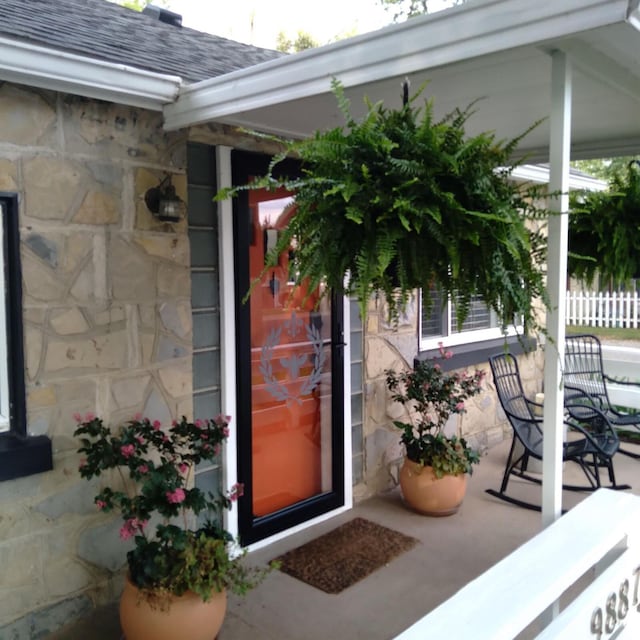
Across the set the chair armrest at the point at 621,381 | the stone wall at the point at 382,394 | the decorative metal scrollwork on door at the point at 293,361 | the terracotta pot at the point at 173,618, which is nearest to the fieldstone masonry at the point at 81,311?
the terracotta pot at the point at 173,618

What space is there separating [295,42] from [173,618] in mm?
18769

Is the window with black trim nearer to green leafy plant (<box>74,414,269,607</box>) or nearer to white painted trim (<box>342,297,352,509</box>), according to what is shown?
green leafy plant (<box>74,414,269,607</box>)

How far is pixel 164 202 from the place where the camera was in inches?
107

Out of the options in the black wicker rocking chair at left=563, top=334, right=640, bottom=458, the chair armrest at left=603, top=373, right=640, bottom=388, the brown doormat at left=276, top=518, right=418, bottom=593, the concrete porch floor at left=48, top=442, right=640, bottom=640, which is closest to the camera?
the concrete porch floor at left=48, top=442, right=640, bottom=640

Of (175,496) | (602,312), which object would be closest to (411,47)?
(175,496)

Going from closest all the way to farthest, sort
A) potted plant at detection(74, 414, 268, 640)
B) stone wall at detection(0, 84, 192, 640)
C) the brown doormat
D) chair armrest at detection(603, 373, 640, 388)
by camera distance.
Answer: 1. potted plant at detection(74, 414, 268, 640)
2. stone wall at detection(0, 84, 192, 640)
3. the brown doormat
4. chair armrest at detection(603, 373, 640, 388)

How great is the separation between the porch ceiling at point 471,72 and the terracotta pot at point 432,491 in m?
2.00

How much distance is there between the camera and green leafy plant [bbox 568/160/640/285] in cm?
221

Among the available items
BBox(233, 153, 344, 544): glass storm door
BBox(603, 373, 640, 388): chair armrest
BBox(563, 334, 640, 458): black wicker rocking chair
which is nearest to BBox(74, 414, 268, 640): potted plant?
BBox(233, 153, 344, 544): glass storm door

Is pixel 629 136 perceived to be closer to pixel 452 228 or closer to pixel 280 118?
pixel 280 118

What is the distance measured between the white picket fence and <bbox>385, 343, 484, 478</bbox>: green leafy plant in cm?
668

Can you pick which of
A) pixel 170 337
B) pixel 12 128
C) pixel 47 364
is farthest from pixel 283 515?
pixel 12 128

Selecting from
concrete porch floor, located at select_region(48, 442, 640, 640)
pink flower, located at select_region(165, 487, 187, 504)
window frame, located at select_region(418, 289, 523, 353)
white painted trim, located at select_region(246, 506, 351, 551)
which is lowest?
concrete porch floor, located at select_region(48, 442, 640, 640)

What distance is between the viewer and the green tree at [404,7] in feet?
61.8
